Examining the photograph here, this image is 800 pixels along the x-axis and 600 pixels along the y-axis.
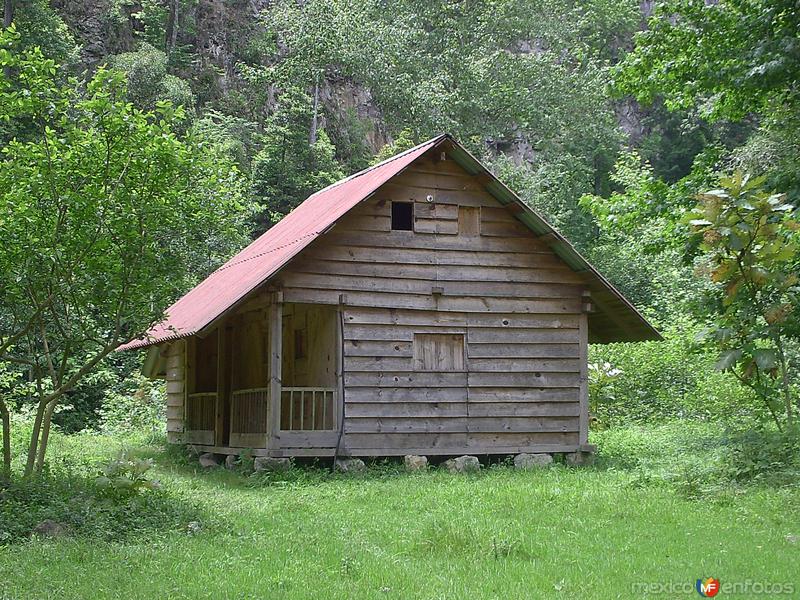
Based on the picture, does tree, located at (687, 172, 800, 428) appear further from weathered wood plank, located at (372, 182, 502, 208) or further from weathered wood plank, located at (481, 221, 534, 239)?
weathered wood plank, located at (372, 182, 502, 208)

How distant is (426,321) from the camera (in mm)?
17453

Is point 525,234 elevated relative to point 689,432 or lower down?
elevated

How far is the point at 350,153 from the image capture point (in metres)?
45.1

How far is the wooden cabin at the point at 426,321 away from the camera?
1672 centimetres

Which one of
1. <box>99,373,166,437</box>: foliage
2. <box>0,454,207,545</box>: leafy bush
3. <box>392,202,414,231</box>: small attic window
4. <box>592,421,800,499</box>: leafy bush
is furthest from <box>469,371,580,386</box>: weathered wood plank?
<box>99,373,166,437</box>: foliage

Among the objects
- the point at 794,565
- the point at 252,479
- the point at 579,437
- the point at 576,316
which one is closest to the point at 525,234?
the point at 576,316

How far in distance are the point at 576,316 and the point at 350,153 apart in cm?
2820

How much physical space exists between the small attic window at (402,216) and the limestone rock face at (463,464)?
4.33 meters

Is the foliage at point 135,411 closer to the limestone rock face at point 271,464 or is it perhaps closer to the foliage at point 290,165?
the limestone rock face at point 271,464

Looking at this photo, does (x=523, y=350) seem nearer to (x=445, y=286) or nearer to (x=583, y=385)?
(x=583, y=385)

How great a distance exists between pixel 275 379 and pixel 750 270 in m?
7.90

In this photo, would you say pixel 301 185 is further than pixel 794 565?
Yes

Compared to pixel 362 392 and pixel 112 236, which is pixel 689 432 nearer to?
pixel 362 392

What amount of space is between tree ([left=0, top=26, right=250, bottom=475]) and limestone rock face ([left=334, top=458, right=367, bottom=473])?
509cm
